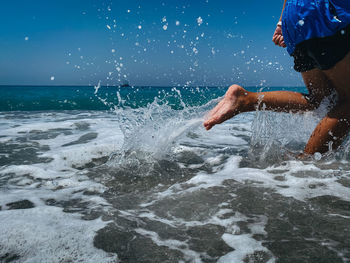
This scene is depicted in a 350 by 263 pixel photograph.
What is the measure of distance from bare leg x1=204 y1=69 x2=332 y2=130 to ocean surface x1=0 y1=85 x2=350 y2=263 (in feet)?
0.49

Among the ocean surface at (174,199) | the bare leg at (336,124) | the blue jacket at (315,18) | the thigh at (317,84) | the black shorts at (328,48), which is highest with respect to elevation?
the blue jacket at (315,18)

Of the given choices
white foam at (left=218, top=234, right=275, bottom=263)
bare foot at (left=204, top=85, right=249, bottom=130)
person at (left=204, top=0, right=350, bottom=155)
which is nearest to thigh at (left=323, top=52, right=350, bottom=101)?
person at (left=204, top=0, right=350, bottom=155)

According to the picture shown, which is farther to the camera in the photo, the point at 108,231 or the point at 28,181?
the point at 28,181

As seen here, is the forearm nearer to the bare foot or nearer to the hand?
the bare foot

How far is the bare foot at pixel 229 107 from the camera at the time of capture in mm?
2096

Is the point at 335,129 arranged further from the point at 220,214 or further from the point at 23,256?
the point at 23,256

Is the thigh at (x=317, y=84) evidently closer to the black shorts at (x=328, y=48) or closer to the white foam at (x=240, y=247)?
the black shorts at (x=328, y=48)

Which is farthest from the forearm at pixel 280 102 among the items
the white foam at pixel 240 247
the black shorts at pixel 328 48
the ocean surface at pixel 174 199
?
the white foam at pixel 240 247

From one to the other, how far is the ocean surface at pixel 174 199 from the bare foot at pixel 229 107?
0.75 ft

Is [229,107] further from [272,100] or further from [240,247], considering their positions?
[240,247]

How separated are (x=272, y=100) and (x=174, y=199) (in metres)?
1.22

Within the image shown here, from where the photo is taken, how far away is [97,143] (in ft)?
10.3

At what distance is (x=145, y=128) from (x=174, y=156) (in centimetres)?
38

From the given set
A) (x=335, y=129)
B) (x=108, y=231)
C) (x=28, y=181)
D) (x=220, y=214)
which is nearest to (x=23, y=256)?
(x=108, y=231)
